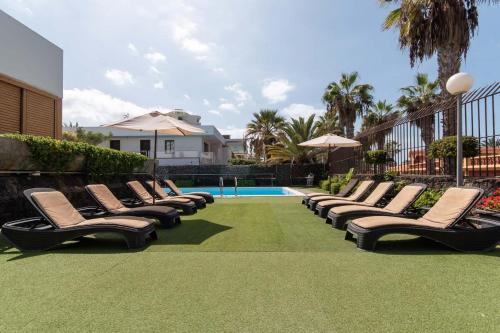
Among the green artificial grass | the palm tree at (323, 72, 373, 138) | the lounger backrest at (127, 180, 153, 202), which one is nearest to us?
the green artificial grass

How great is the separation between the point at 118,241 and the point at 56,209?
1.02m

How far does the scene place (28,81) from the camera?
427 inches

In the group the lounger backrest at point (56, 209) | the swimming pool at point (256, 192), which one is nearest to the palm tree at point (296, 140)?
the swimming pool at point (256, 192)

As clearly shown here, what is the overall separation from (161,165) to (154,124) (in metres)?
22.7

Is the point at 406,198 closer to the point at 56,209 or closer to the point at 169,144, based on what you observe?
→ the point at 56,209

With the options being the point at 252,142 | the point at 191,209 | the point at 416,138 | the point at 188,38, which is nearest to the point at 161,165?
the point at 252,142

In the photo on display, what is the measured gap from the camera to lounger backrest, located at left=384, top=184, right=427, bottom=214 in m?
6.10

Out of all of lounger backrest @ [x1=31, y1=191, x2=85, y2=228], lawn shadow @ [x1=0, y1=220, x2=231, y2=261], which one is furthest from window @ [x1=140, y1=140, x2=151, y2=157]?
lounger backrest @ [x1=31, y1=191, x2=85, y2=228]

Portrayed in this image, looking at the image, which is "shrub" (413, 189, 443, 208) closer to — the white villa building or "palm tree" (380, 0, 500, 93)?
"palm tree" (380, 0, 500, 93)

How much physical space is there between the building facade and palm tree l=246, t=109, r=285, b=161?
2306cm

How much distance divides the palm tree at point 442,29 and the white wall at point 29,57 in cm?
1218

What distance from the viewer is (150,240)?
552 centimetres

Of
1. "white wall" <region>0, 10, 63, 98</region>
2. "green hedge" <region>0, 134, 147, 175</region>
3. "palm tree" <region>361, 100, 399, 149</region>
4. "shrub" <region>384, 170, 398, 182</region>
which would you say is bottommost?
"shrub" <region>384, 170, 398, 182</region>

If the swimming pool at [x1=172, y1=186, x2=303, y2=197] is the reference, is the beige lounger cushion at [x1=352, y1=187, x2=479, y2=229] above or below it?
above
